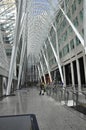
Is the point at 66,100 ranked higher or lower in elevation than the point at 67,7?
lower

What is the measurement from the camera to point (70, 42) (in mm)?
47688

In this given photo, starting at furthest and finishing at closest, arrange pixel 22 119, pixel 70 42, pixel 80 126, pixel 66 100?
pixel 70 42 < pixel 66 100 < pixel 80 126 < pixel 22 119

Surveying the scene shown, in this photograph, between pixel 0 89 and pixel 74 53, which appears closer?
pixel 0 89

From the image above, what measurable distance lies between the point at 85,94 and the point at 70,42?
34.9 meters

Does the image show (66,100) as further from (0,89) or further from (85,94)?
(0,89)

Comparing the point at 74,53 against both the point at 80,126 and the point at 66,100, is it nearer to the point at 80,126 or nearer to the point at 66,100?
the point at 66,100

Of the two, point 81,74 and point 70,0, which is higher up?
point 70,0

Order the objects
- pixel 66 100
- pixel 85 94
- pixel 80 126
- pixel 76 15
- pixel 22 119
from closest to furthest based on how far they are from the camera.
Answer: pixel 22 119 → pixel 80 126 → pixel 85 94 → pixel 66 100 → pixel 76 15

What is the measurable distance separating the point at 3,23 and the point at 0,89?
770 inches

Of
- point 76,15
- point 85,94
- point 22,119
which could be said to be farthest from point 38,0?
point 22,119

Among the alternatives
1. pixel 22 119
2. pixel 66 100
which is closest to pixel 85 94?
pixel 66 100

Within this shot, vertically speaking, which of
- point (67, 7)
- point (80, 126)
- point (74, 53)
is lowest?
point (80, 126)

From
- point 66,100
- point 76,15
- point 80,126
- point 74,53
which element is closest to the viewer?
point 80,126

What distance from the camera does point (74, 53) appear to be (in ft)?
147
